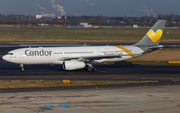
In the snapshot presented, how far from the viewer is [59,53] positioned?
4256 centimetres

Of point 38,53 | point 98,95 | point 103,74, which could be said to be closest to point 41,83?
point 38,53

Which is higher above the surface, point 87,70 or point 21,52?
point 21,52

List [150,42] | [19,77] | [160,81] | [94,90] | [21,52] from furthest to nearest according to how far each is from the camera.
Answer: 1. [150,42]
2. [21,52]
3. [19,77]
4. [160,81]
5. [94,90]

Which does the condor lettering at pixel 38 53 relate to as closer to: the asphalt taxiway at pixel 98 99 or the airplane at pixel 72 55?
the airplane at pixel 72 55

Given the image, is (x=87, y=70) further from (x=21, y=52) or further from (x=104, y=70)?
(x=21, y=52)

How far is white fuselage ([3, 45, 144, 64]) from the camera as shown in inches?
1639

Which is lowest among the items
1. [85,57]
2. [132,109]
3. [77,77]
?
[132,109]

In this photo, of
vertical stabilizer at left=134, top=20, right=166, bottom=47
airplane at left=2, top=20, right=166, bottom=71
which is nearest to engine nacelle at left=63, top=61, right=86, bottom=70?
airplane at left=2, top=20, right=166, bottom=71

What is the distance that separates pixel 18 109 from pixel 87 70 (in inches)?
887

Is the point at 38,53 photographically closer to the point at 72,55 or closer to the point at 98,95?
the point at 72,55

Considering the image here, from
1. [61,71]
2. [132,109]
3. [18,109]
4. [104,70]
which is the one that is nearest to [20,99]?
[18,109]

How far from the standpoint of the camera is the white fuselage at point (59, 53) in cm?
4162

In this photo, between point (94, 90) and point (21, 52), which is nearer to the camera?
point (94, 90)

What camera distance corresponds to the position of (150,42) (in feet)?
153
